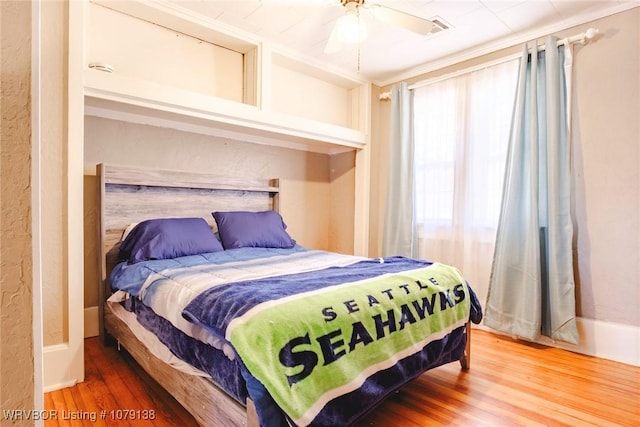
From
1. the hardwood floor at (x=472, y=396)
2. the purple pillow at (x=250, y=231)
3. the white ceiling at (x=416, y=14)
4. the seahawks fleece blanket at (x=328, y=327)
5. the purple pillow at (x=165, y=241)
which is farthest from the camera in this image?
the purple pillow at (x=250, y=231)

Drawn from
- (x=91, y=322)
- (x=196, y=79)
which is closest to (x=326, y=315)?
(x=91, y=322)

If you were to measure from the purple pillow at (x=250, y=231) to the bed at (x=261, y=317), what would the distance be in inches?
1.0

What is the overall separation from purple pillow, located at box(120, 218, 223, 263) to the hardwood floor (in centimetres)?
70

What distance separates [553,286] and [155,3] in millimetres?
3478

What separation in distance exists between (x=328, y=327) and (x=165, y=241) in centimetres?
152

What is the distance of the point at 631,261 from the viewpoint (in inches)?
91.8

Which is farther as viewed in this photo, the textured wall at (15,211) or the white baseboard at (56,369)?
the white baseboard at (56,369)

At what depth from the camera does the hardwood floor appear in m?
1.66

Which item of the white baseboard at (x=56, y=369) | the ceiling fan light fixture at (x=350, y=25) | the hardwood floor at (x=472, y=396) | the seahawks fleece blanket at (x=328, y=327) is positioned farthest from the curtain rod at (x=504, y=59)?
the white baseboard at (x=56, y=369)

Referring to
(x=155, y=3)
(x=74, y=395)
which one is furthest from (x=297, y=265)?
(x=155, y=3)

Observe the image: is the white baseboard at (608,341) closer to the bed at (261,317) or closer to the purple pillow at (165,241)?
the bed at (261,317)

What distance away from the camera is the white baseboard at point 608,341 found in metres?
2.31

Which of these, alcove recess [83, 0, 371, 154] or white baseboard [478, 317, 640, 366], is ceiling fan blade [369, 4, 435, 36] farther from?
white baseboard [478, 317, 640, 366]

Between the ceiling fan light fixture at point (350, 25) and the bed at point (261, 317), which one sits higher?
the ceiling fan light fixture at point (350, 25)
